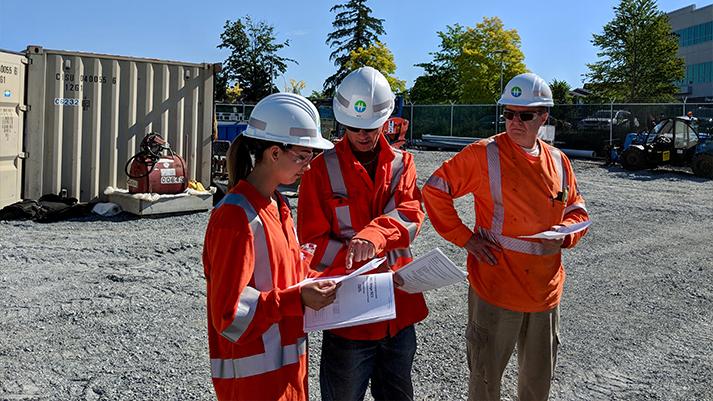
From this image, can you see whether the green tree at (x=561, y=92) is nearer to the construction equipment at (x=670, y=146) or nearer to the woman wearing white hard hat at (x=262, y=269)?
the construction equipment at (x=670, y=146)

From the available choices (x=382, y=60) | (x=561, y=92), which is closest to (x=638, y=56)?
(x=561, y=92)

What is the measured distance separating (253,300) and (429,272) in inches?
36.0

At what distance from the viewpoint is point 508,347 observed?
344 centimetres

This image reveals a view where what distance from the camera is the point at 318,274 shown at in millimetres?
2785

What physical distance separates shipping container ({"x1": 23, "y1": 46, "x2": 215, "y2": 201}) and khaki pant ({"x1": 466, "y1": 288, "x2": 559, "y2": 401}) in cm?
929

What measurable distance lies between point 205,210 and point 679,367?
27.4 feet

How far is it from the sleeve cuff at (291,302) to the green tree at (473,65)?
47627 mm

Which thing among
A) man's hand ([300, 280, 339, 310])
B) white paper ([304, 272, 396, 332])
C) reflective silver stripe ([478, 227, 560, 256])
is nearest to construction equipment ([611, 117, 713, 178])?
reflective silver stripe ([478, 227, 560, 256])

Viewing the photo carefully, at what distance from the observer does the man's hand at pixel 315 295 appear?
227cm

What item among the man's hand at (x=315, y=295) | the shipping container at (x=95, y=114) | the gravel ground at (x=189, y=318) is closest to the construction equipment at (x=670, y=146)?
the gravel ground at (x=189, y=318)

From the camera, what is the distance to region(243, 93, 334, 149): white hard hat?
2381mm

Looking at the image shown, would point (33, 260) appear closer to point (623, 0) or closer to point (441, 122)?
point (441, 122)

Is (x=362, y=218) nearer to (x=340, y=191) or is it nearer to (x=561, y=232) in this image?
(x=340, y=191)

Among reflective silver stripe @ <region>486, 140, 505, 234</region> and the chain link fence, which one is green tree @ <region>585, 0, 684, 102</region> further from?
reflective silver stripe @ <region>486, 140, 505, 234</region>
